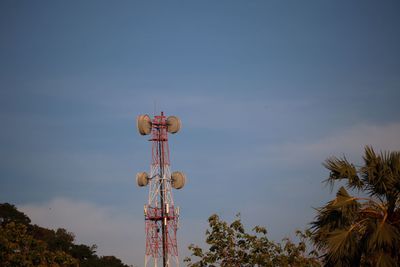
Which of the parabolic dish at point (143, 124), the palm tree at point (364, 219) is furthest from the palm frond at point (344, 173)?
the parabolic dish at point (143, 124)

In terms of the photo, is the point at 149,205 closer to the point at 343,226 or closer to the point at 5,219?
the point at 343,226

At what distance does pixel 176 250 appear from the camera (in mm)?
36750

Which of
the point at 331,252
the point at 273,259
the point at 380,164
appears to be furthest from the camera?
the point at 273,259

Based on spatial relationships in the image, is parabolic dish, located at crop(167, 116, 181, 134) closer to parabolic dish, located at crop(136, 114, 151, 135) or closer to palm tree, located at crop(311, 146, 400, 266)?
parabolic dish, located at crop(136, 114, 151, 135)

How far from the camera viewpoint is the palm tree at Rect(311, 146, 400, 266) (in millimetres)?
13727

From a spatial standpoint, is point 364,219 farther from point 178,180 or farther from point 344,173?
point 178,180

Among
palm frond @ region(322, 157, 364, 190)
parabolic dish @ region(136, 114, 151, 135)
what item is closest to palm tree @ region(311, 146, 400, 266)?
palm frond @ region(322, 157, 364, 190)

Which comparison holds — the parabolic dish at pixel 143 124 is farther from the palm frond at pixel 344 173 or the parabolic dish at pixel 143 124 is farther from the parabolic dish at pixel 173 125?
the palm frond at pixel 344 173

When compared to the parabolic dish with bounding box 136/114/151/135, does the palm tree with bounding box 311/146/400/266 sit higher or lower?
lower

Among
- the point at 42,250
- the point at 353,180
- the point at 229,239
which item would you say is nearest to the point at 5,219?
the point at 42,250

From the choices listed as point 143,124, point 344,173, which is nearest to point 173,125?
point 143,124

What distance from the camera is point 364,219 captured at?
1459 centimetres

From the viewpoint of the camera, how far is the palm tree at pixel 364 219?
13727 millimetres

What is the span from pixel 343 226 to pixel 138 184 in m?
24.2
